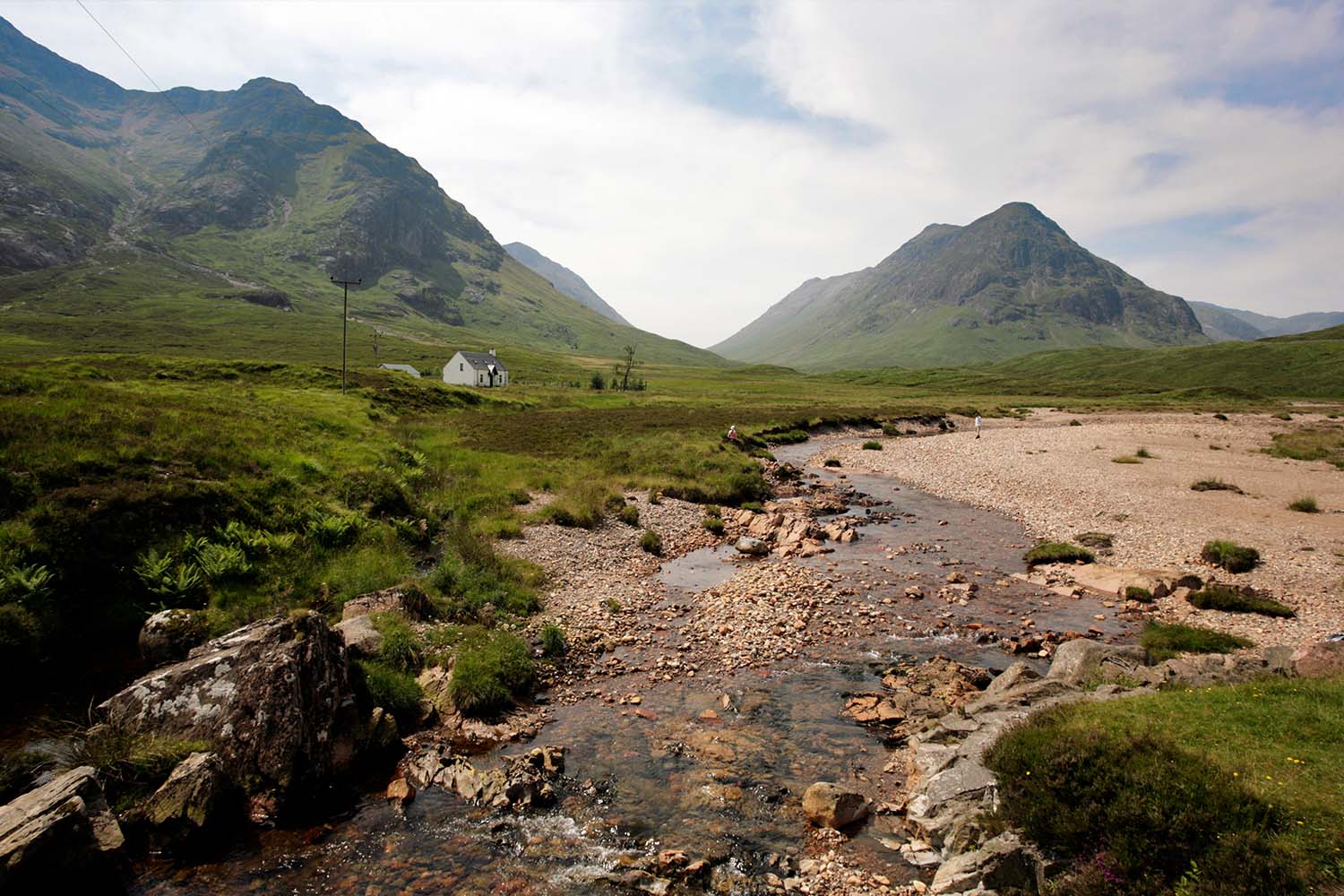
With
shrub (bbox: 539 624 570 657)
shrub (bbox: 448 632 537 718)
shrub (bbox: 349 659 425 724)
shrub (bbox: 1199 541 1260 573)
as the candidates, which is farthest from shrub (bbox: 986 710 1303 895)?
shrub (bbox: 1199 541 1260 573)

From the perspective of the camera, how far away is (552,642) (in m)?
17.2

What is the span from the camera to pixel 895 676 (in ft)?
53.0

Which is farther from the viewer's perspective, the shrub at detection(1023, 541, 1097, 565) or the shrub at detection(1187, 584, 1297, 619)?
the shrub at detection(1023, 541, 1097, 565)

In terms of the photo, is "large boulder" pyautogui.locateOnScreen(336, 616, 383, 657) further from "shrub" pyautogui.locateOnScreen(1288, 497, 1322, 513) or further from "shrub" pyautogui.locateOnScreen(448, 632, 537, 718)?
"shrub" pyautogui.locateOnScreen(1288, 497, 1322, 513)

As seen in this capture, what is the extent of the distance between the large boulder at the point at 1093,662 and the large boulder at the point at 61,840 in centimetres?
1842

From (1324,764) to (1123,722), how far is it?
7.51 ft

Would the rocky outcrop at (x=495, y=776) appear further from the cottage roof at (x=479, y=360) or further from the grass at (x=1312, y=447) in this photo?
the cottage roof at (x=479, y=360)

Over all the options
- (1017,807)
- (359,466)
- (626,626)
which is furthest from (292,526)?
(1017,807)

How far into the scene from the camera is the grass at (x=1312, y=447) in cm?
4816

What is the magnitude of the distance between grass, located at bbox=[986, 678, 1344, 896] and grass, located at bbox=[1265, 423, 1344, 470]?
172ft

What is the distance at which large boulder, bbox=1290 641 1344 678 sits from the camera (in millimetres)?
11867

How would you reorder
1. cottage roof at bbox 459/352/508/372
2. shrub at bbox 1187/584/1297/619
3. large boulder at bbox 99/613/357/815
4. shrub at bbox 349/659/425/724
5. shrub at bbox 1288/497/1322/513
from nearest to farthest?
large boulder at bbox 99/613/357/815, shrub at bbox 349/659/425/724, shrub at bbox 1187/584/1297/619, shrub at bbox 1288/497/1322/513, cottage roof at bbox 459/352/508/372

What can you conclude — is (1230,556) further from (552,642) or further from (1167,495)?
(552,642)

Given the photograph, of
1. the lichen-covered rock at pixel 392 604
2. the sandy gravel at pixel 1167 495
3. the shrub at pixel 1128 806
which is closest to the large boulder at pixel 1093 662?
the shrub at pixel 1128 806
